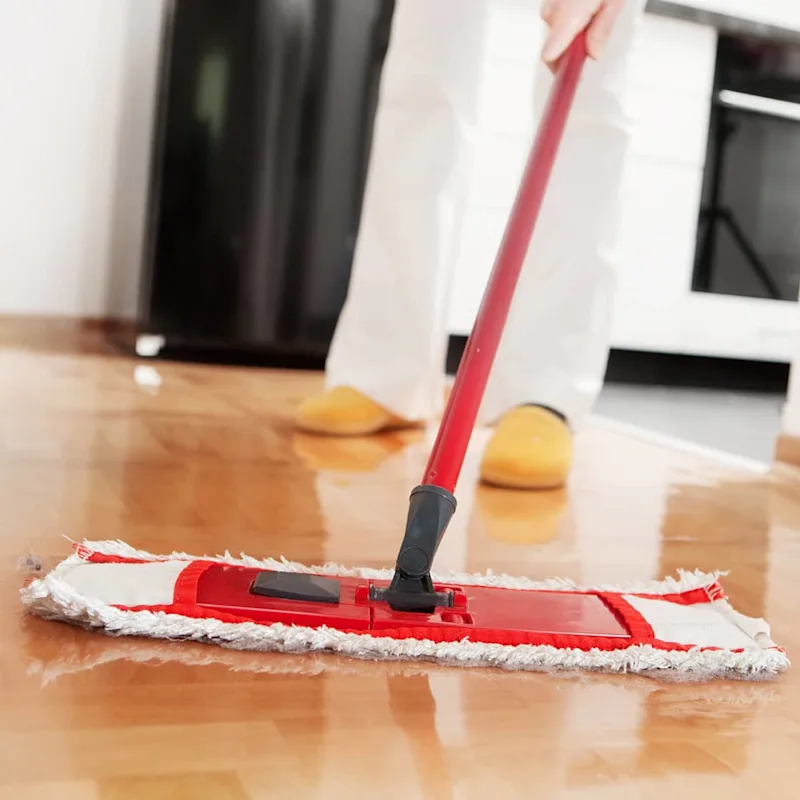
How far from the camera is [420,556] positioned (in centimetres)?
56

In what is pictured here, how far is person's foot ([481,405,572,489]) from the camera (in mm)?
1095

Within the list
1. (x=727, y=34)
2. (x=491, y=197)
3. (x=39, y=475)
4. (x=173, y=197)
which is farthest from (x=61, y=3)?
(x=39, y=475)

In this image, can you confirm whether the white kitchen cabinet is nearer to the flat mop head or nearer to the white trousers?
the white trousers

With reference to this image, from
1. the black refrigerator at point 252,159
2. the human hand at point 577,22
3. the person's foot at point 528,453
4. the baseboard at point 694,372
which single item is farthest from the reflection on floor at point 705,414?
the human hand at point 577,22

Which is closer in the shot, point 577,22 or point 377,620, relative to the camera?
point 377,620

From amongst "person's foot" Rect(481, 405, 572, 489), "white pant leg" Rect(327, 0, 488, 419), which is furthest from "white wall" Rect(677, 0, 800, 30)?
"person's foot" Rect(481, 405, 572, 489)

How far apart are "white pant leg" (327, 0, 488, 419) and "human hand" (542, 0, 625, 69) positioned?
1.63 ft

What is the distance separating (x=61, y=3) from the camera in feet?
7.47

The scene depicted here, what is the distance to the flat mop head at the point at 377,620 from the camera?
0.53m

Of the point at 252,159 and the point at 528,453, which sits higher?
the point at 252,159

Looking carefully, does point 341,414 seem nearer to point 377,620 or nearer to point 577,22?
point 577,22

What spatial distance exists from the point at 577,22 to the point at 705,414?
1402 mm

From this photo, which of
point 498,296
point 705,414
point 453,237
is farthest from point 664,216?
point 498,296

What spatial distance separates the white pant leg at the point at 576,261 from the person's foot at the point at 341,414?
19 centimetres
